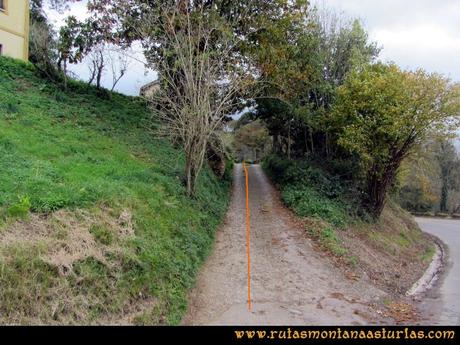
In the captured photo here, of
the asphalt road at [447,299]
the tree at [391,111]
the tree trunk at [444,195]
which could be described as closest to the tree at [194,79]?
the tree at [391,111]

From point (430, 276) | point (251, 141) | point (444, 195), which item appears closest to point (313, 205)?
point (430, 276)

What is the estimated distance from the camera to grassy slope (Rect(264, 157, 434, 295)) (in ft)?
37.8

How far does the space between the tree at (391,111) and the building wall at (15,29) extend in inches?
605

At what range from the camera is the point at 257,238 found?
12.3 metres

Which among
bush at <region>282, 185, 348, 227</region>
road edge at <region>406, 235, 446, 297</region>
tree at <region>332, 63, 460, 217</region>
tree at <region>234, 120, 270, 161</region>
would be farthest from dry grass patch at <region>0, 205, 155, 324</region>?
tree at <region>234, 120, 270, 161</region>

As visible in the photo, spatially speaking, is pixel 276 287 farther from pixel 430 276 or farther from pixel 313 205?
pixel 430 276

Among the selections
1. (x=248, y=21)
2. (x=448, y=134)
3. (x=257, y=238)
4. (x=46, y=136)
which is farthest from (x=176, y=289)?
(x=448, y=134)

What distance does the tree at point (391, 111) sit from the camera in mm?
15891

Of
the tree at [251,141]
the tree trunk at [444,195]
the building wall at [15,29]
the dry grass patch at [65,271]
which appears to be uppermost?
the building wall at [15,29]

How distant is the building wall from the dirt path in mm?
→ 14379

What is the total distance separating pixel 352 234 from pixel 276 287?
6737mm

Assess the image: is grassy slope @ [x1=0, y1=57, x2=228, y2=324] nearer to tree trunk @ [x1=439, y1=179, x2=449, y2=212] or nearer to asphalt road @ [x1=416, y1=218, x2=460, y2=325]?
asphalt road @ [x1=416, y1=218, x2=460, y2=325]

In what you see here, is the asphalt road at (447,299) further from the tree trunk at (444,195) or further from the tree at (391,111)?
the tree trunk at (444,195)

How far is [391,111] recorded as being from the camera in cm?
1593
